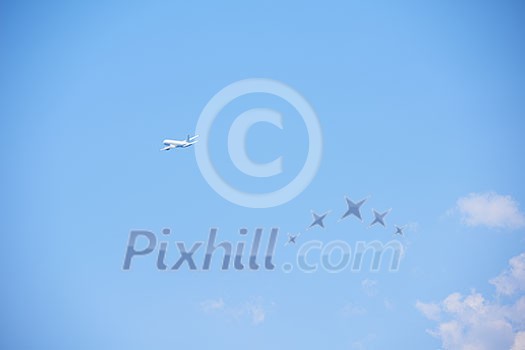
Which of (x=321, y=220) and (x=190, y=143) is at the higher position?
(x=190, y=143)

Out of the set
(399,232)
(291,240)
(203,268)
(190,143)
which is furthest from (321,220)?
(190,143)

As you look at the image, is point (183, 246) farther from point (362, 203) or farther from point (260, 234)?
point (362, 203)

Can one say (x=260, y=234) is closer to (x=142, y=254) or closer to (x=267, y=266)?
(x=267, y=266)

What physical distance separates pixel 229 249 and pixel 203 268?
3.44 m

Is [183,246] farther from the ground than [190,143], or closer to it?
closer to it

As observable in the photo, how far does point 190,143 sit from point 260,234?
28.4 metres

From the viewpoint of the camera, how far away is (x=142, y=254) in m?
67.2

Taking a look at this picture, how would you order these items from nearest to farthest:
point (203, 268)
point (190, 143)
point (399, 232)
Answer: point (203, 268)
point (399, 232)
point (190, 143)

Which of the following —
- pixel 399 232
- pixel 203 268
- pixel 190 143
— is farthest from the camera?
pixel 190 143

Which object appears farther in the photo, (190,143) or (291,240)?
(190,143)

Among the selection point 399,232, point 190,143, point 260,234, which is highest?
point 190,143

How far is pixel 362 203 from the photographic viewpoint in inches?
2837

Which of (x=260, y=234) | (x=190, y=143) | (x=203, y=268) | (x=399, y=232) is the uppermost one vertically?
(x=190, y=143)

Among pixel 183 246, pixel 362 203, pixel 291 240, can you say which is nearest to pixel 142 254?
pixel 183 246
